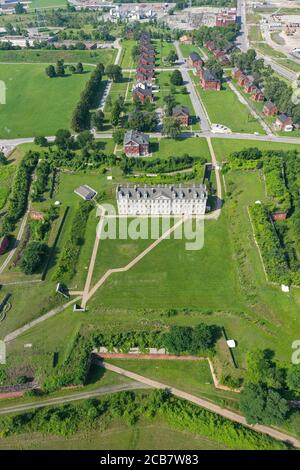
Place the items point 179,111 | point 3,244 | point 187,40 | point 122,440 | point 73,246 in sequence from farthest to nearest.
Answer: point 187,40 → point 179,111 → point 73,246 → point 3,244 → point 122,440

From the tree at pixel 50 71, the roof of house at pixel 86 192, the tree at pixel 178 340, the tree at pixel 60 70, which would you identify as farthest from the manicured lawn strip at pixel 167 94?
the tree at pixel 178 340

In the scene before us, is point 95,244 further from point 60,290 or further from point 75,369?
point 75,369

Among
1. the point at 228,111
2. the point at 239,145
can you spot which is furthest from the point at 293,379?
the point at 228,111

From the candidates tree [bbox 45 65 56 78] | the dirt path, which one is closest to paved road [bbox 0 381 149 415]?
the dirt path

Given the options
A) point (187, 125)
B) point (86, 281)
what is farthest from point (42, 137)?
point (86, 281)

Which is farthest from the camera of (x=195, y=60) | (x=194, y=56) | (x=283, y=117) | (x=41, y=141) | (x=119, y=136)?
(x=194, y=56)

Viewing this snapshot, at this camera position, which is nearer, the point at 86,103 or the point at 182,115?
the point at 182,115

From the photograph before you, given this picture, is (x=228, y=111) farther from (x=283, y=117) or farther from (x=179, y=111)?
(x=179, y=111)
